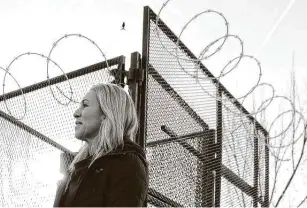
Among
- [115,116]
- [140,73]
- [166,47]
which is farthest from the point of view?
[166,47]

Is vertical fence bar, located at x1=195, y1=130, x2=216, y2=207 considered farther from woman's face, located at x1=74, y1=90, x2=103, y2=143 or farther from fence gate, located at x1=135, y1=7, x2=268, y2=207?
woman's face, located at x1=74, y1=90, x2=103, y2=143

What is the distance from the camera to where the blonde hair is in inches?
108

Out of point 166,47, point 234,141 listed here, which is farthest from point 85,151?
point 234,141

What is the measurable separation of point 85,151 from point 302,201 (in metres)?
8.49

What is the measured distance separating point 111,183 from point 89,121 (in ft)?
1.27

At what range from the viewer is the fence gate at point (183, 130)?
15.2ft

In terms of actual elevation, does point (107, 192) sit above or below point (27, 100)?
below

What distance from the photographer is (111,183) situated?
102 inches

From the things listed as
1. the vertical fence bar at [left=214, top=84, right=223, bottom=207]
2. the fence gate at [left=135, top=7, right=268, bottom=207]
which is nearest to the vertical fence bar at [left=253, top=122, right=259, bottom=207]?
the fence gate at [left=135, top=7, right=268, bottom=207]

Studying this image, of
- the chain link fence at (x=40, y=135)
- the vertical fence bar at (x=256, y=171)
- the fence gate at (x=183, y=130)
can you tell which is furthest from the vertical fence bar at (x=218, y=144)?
the chain link fence at (x=40, y=135)

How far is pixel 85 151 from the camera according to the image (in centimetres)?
287

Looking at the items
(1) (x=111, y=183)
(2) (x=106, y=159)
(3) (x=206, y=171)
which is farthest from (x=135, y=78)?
(1) (x=111, y=183)

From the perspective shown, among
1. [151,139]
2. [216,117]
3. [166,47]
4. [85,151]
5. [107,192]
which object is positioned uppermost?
[166,47]

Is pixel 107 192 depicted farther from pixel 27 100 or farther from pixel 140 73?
pixel 27 100
